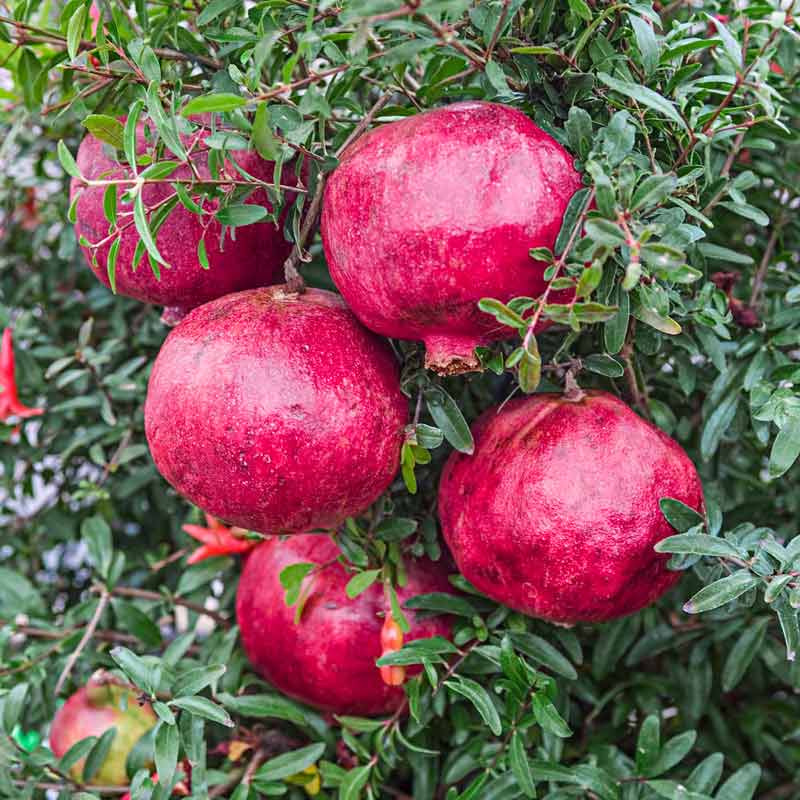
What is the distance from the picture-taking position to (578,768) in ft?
2.82

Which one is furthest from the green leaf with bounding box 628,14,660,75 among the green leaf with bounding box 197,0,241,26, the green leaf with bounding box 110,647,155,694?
the green leaf with bounding box 110,647,155,694

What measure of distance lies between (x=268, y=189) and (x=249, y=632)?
480 mm

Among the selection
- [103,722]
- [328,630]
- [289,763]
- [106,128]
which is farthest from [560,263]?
[103,722]

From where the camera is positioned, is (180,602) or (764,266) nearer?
(764,266)

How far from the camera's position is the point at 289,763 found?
0.94 meters

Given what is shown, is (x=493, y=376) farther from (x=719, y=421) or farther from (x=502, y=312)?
(x=502, y=312)

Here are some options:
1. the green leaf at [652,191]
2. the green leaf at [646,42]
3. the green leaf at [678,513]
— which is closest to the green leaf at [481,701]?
the green leaf at [678,513]

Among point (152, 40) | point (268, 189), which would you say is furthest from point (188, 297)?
point (152, 40)

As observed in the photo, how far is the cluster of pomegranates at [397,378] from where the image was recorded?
2.12 ft

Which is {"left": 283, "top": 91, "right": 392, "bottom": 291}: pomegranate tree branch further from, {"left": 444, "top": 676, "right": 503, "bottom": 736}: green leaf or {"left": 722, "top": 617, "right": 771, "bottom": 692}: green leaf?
{"left": 722, "top": 617, "right": 771, "bottom": 692}: green leaf

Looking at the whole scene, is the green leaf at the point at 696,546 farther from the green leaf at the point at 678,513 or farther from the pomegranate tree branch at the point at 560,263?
the pomegranate tree branch at the point at 560,263

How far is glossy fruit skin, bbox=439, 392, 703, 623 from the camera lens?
733mm

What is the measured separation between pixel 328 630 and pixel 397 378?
0.30m

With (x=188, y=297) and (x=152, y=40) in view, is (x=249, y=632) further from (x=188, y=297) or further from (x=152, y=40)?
(x=152, y=40)
